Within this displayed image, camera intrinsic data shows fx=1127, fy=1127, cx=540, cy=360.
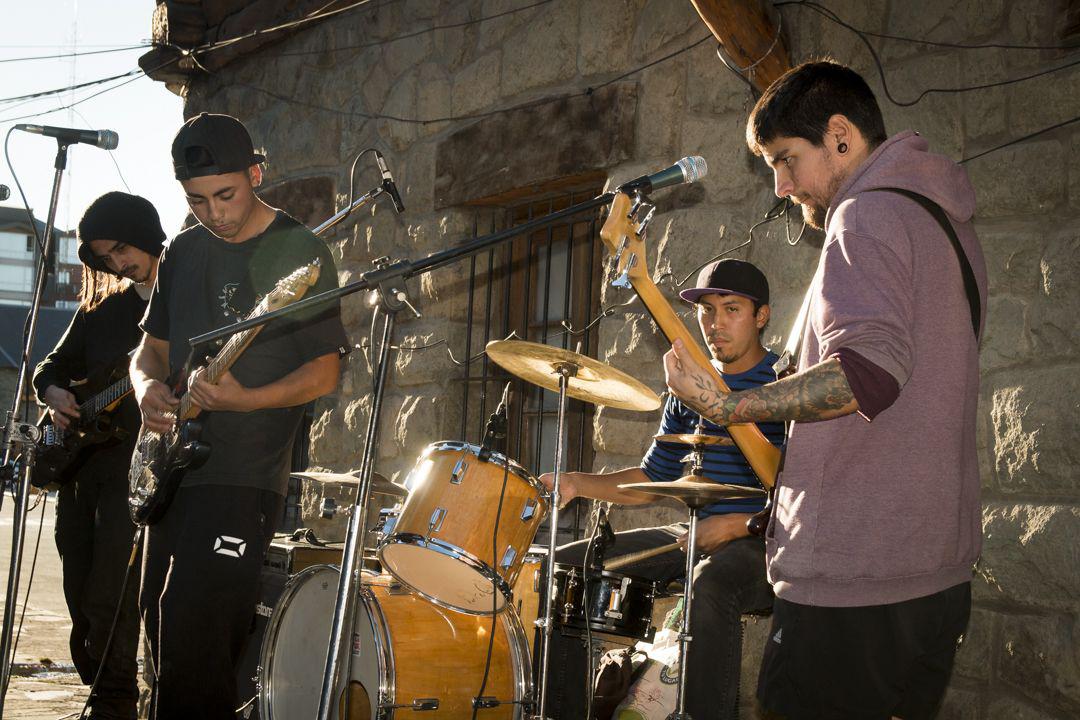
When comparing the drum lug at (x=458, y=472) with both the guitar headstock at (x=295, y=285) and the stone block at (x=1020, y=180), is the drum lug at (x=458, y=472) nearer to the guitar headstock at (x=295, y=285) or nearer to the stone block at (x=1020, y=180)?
the guitar headstock at (x=295, y=285)

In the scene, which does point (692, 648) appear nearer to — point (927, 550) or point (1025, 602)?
point (1025, 602)

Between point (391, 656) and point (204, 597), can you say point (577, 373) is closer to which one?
point (391, 656)

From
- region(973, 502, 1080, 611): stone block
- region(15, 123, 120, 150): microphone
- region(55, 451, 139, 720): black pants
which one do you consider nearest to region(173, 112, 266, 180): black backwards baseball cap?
region(15, 123, 120, 150): microphone

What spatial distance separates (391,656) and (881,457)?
212cm

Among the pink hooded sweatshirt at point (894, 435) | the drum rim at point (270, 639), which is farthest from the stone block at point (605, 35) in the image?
the pink hooded sweatshirt at point (894, 435)

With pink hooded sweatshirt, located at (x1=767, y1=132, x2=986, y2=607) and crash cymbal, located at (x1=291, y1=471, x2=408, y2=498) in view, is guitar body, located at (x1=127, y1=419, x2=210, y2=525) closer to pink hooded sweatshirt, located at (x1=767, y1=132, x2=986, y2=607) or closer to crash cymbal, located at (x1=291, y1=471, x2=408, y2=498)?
crash cymbal, located at (x1=291, y1=471, x2=408, y2=498)

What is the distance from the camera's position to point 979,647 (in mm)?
3504

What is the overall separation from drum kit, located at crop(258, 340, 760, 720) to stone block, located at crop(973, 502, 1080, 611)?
32.9 inches

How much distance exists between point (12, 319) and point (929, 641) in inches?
1838

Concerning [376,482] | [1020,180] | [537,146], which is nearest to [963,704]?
[1020,180]

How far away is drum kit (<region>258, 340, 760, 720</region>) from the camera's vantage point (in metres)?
3.57

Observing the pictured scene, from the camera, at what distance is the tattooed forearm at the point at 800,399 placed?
1.98 meters

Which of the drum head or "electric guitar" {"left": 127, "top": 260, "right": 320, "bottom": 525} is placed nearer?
"electric guitar" {"left": 127, "top": 260, "right": 320, "bottom": 525}

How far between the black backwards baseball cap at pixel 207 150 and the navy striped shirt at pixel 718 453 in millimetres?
1696
